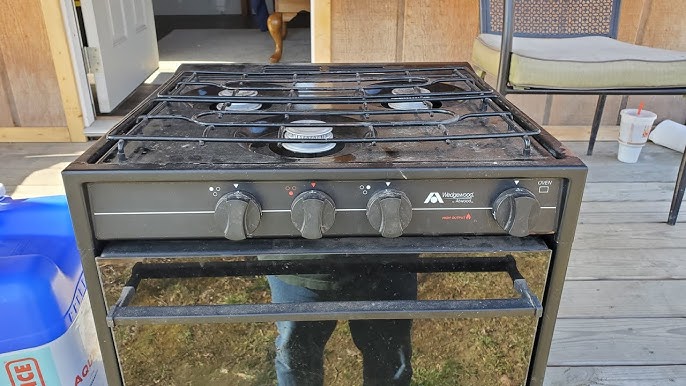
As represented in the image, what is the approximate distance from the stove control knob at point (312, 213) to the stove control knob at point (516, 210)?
206 mm

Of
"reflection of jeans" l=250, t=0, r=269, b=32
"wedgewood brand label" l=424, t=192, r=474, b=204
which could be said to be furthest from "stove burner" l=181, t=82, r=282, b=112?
"reflection of jeans" l=250, t=0, r=269, b=32

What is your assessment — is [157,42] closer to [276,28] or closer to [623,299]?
[276,28]

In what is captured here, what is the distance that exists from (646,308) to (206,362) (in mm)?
1237

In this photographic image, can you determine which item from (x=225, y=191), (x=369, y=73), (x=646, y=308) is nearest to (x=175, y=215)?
(x=225, y=191)

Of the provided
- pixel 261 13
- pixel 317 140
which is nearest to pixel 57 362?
pixel 317 140

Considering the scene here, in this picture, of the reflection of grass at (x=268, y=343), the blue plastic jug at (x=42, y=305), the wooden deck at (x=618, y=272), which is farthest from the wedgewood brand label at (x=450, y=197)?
the wooden deck at (x=618, y=272)

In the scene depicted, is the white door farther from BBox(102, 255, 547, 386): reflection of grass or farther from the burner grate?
BBox(102, 255, 547, 386): reflection of grass

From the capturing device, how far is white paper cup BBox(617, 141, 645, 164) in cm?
231

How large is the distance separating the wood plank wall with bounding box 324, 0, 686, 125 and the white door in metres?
1.03

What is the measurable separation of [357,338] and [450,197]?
24 cm

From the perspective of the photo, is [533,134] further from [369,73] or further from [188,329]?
[188,329]

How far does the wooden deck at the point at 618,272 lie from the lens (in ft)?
4.23

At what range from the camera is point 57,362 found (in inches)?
36.1

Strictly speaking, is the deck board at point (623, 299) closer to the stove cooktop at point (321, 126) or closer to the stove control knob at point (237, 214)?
the stove cooktop at point (321, 126)
